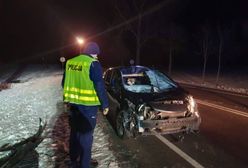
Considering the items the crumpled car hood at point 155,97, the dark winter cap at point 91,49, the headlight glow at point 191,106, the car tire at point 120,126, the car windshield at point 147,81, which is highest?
the dark winter cap at point 91,49

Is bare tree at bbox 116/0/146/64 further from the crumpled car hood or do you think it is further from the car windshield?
the crumpled car hood

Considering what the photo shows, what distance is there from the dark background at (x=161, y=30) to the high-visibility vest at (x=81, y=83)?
2484 cm

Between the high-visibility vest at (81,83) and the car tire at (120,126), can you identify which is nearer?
the high-visibility vest at (81,83)

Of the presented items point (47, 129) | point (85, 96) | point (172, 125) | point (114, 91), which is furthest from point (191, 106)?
point (47, 129)

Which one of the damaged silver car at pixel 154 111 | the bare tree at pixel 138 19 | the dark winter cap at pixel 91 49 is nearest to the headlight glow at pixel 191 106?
the damaged silver car at pixel 154 111

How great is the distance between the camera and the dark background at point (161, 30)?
3597cm

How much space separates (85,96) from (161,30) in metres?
37.3

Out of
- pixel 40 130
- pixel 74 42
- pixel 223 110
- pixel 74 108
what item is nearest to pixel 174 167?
pixel 74 108

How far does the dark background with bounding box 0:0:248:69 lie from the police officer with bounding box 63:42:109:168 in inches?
978

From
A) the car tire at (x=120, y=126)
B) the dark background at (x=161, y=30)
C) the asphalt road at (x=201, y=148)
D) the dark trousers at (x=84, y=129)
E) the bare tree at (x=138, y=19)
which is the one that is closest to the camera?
the dark trousers at (x=84, y=129)

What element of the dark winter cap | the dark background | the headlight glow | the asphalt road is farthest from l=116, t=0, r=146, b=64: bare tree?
the dark winter cap

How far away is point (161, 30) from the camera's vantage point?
137ft

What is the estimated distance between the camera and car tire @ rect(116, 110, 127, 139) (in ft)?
26.1

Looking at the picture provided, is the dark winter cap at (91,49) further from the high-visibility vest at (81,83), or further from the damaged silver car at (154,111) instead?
the damaged silver car at (154,111)
